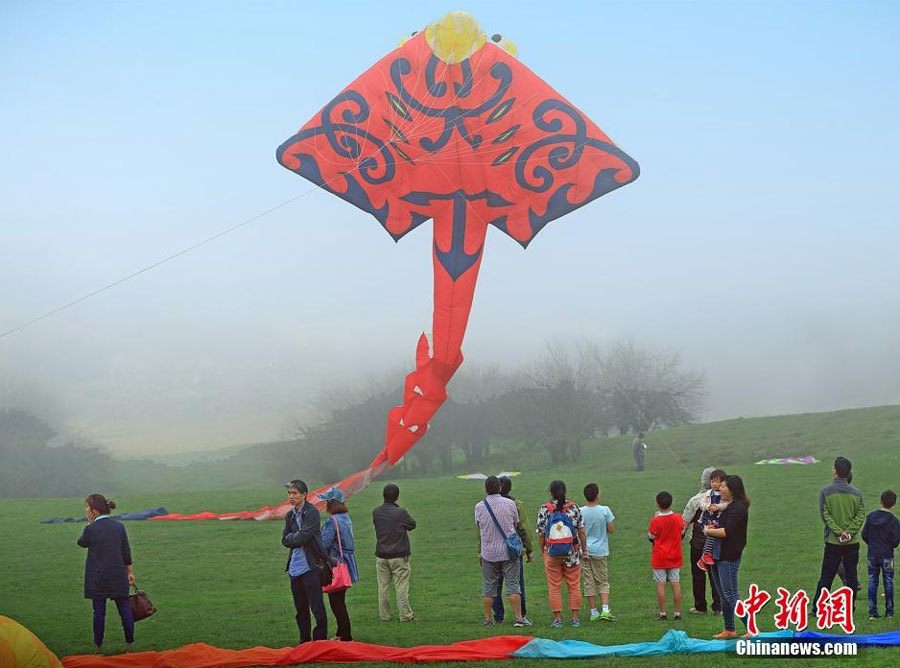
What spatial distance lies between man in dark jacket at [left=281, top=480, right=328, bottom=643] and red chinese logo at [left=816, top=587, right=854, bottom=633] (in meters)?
4.66

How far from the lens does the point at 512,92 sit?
1457 cm

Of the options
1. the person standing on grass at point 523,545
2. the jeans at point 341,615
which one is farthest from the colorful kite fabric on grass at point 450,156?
the jeans at point 341,615

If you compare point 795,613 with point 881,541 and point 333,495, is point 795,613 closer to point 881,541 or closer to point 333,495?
point 881,541

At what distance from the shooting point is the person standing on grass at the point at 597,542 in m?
11.0

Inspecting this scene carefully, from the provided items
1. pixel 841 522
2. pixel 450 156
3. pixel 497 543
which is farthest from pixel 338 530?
pixel 450 156

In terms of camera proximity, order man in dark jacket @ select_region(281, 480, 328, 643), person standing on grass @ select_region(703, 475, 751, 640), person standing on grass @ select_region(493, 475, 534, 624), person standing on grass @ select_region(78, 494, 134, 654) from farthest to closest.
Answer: person standing on grass @ select_region(493, 475, 534, 624)
person standing on grass @ select_region(78, 494, 134, 654)
man in dark jacket @ select_region(281, 480, 328, 643)
person standing on grass @ select_region(703, 475, 751, 640)

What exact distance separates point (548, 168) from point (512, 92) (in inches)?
48.1

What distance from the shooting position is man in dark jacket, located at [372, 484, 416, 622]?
11.2 m

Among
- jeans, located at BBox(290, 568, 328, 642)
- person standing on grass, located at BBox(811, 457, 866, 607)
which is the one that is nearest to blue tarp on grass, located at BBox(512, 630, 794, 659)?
person standing on grass, located at BBox(811, 457, 866, 607)

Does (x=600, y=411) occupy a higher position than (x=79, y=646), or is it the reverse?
(x=600, y=411)

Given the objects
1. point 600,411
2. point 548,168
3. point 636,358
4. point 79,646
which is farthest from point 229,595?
point 636,358

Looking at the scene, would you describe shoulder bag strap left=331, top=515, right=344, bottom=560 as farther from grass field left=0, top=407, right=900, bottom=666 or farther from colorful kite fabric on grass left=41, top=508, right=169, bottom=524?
colorful kite fabric on grass left=41, top=508, right=169, bottom=524

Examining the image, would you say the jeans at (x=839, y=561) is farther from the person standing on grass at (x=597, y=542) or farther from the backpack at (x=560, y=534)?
the backpack at (x=560, y=534)

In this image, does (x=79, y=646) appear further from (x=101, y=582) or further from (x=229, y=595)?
(x=229, y=595)
